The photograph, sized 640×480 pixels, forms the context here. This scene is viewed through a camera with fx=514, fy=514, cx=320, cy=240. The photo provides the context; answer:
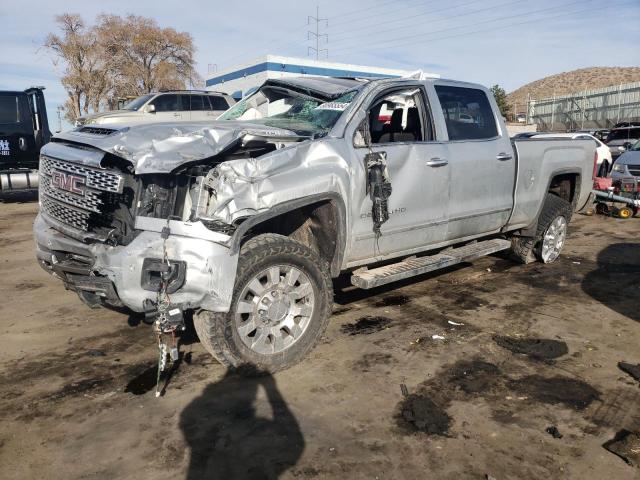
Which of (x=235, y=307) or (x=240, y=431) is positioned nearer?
(x=240, y=431)

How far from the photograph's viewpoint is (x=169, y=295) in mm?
3164

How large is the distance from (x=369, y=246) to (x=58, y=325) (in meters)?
2.86

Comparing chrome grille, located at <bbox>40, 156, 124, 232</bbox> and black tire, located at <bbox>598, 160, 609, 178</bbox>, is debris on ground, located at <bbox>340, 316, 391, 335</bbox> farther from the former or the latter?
black tire, located at <bbox>598, 160, 609, 178</bbox>

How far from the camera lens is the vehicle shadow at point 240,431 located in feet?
8.64

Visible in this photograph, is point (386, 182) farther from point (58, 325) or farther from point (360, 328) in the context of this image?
point (58, 325)

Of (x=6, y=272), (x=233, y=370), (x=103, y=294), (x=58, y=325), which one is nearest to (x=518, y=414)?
(x=233, y=370)

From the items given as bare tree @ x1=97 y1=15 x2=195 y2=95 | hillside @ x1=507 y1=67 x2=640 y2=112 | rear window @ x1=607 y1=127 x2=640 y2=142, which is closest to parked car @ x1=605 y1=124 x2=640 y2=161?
rear window @ x1=607 y1=127 x2=640 y2=142

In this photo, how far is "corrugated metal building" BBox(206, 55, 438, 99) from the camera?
34.1 m

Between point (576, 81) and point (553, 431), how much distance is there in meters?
95.8

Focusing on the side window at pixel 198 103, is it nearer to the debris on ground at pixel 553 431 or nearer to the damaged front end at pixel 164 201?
the damaged front end at pixel 164 201

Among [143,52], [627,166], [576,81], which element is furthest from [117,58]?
[576,81]

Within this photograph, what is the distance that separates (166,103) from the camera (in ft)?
49.0

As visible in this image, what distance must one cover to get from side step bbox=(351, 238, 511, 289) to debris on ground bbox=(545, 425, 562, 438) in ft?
→ 5.42

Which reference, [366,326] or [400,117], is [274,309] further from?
[400,117]
